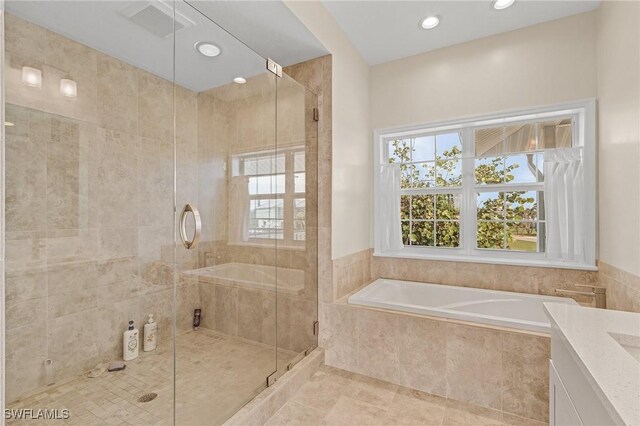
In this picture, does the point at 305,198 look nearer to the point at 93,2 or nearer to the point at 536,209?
the point at 93,2

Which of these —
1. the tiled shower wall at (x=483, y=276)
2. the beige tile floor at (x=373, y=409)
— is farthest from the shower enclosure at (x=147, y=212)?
the tiled shower wall at (x=483, y=276)

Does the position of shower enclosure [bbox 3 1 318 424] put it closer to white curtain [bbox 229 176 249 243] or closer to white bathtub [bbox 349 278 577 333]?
white curtain [bbox 229 176 249 243]

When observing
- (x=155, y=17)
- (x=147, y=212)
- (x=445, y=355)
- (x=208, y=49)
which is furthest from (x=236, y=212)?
(x=445, y=355)

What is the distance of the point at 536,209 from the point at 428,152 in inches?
43.1

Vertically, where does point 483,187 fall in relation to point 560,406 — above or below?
above

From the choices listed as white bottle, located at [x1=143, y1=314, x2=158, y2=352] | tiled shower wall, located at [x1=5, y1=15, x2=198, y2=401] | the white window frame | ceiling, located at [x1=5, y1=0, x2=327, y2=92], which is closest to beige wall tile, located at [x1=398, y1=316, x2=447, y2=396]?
the white window frame

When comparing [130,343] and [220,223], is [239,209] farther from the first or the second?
[130,343]

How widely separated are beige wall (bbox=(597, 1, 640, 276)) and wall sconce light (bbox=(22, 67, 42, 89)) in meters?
3.46

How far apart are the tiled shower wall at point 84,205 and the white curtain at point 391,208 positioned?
1.98 m

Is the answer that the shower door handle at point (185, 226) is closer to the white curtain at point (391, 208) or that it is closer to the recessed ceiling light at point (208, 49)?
the recessed ceiling light at point (208, 49)

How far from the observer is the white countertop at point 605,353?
23.0 inches

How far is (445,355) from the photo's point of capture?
200cm

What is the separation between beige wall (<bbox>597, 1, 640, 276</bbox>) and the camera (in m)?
A: 1.74

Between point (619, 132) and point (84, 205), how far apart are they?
11.9 ft
